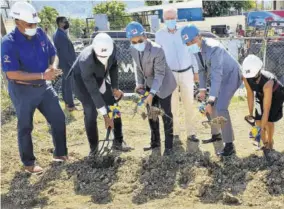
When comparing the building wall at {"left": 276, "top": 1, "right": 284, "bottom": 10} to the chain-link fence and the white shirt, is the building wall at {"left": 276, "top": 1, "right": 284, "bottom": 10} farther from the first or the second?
the white shirt

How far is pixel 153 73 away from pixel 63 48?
2672 millimetres

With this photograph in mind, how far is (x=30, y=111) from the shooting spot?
4039 millimetres

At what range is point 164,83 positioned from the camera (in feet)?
14.1

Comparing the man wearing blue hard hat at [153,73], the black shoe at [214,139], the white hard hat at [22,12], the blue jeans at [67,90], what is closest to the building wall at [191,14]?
the blue jeans at [67,90]

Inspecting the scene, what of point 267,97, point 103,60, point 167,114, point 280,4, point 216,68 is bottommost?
point 167,114

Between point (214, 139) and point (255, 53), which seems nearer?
point (214, 139)

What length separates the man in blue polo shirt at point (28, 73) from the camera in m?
3.76

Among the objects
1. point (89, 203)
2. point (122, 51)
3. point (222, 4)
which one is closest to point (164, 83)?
point (89, 203)

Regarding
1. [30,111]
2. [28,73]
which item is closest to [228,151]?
[30,111]

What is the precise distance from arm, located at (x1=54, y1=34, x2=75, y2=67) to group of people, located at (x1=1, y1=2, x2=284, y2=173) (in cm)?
219

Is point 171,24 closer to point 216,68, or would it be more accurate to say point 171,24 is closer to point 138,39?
point 138,39

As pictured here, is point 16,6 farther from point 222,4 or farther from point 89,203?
point 222,4

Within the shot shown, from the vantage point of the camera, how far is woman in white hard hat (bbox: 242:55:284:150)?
3.70 metres

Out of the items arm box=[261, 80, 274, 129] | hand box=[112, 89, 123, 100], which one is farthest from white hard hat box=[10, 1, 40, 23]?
arm box=[261, 80, 274, 129]
